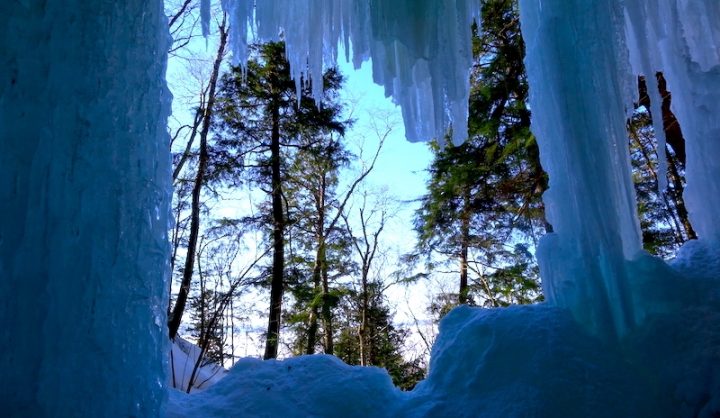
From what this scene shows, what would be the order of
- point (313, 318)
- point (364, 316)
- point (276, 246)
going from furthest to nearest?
1. point (364, 316)
2. point (276, 246)
3. point (313, 318)

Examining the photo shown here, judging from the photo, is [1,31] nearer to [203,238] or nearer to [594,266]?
[594,266]

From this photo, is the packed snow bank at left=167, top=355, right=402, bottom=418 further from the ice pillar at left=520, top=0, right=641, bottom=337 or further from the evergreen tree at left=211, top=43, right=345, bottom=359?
the evergreen tree at left=211, top=43, right=345, bottom=359

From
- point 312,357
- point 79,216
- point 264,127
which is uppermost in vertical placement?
point 264,127

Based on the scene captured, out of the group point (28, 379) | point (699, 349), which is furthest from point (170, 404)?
point (699, 349)

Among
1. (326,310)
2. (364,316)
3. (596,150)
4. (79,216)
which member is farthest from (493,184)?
(79,216)

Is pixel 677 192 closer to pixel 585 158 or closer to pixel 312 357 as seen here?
pixel 585 158

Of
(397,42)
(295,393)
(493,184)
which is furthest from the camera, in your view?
(493,184)

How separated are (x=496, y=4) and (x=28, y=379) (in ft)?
23.9

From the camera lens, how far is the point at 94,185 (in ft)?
4.83

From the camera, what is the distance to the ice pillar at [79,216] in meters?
1.30

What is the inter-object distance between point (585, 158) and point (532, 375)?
1030 millimetres

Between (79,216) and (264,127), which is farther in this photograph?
(264,127)

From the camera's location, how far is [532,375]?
1591mm

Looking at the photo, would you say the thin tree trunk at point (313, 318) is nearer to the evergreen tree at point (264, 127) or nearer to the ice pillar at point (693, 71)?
the evergreen tree at point (264, 127)
